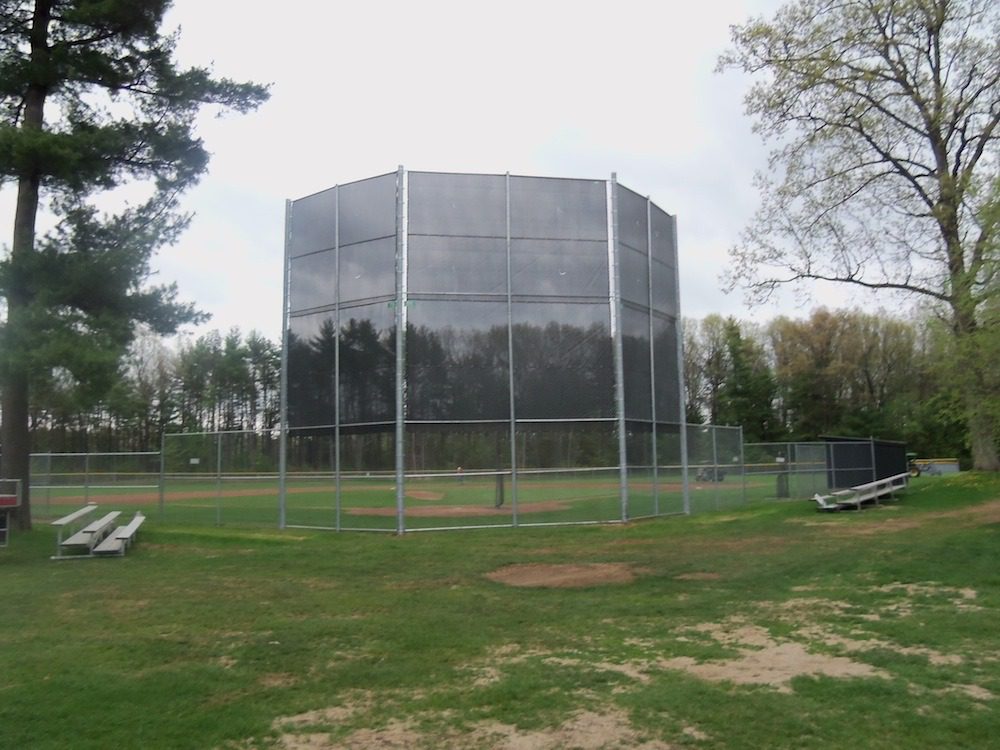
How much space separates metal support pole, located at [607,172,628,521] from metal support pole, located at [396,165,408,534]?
451cm

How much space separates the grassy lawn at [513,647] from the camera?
17.0 feet

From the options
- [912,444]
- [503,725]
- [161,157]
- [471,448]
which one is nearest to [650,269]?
[471,448]

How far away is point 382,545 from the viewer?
14977 millimetres

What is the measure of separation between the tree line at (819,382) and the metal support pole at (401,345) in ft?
162

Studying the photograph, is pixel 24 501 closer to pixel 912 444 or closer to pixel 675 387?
pixel 675 387

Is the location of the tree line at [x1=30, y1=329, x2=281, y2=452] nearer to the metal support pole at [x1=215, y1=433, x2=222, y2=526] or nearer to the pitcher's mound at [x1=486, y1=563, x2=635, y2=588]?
the metal support pole at [x1=215, y1=433, x2=222, y2=526]

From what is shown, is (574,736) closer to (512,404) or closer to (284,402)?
(512,404)

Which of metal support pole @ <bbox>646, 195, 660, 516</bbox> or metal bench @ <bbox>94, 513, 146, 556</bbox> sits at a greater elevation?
metal support pole @ <bbox>646, 195, 660, 516</bbox>

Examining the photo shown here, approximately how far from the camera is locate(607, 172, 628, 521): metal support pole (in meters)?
17.7

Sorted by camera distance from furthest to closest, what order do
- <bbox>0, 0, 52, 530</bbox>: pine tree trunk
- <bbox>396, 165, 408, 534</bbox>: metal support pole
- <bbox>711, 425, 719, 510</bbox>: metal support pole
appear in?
<bbox>711, 425, 719, 510</bbox>: metal support pole < <bbox>396, 165, 408, 534</bbox>: metal support pole < <bbox>0, 0, 52, 530</bbox>: pine tree trunk

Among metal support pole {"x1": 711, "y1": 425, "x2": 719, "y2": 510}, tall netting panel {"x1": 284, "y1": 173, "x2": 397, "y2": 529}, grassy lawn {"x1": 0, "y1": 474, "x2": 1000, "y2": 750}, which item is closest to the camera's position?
grassy lawn {"x1": 0, "y1": 474, "x2": 1000, "y2": 750}

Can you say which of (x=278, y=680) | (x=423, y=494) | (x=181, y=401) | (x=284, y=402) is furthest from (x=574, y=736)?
(x=181, y=401)

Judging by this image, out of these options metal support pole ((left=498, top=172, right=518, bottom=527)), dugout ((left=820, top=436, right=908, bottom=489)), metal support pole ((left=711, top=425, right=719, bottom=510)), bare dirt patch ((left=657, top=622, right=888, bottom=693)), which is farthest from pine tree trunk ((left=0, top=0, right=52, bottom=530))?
dugout ((left=820, top=436, right=908, bottom=489))

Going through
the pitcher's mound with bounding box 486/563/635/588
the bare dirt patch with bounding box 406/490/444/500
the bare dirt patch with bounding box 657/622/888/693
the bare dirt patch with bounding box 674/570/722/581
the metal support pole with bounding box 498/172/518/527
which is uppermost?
the metal support pole with bounding box 498/172/518/527
